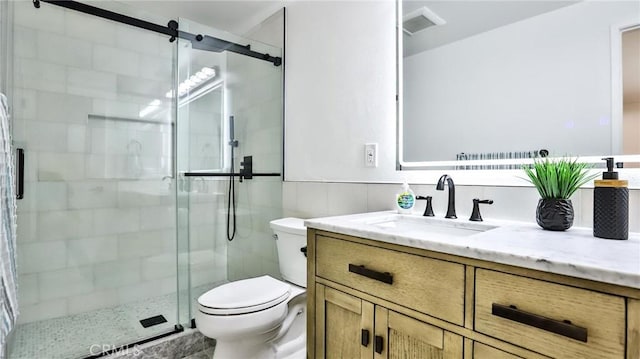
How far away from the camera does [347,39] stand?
1860 mm

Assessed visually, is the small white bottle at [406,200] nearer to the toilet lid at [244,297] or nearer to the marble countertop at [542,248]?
the marble countertop at [542,248]

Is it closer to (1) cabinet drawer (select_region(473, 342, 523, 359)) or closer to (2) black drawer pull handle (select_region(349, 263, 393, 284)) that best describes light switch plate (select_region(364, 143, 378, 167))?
(2) black drawer pull handle (select_region(349, 263, 393, 284))

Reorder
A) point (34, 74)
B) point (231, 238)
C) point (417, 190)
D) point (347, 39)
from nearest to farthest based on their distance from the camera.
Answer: point (417, 190)
point (347, 39)
point (34, 74)
point (231, 238)

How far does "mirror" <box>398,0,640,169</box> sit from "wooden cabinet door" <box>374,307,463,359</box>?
0.75 meters

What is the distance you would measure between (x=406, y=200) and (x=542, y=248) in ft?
2.33

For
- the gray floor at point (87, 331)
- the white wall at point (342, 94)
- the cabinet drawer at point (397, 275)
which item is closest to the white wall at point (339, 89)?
the white wall at point (342, 94)

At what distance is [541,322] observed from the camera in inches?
26.3

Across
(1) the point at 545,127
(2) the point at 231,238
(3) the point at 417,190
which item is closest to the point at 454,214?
(3) the point at 417,190

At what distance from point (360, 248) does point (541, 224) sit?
567mm

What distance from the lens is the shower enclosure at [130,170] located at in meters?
2.07

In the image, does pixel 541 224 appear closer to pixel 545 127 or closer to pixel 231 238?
pixel 545 127

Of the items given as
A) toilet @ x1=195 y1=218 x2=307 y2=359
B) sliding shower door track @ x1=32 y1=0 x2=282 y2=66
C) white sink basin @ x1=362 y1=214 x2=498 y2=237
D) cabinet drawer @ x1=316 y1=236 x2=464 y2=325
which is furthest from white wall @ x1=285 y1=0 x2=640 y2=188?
cabinet drawer @ x1=316 y1=236 x2=464 y2=325

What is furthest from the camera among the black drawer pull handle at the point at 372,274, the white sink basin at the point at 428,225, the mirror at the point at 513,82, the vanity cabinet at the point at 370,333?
the white sink basin at the point at 428,225

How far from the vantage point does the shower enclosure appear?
207cm
